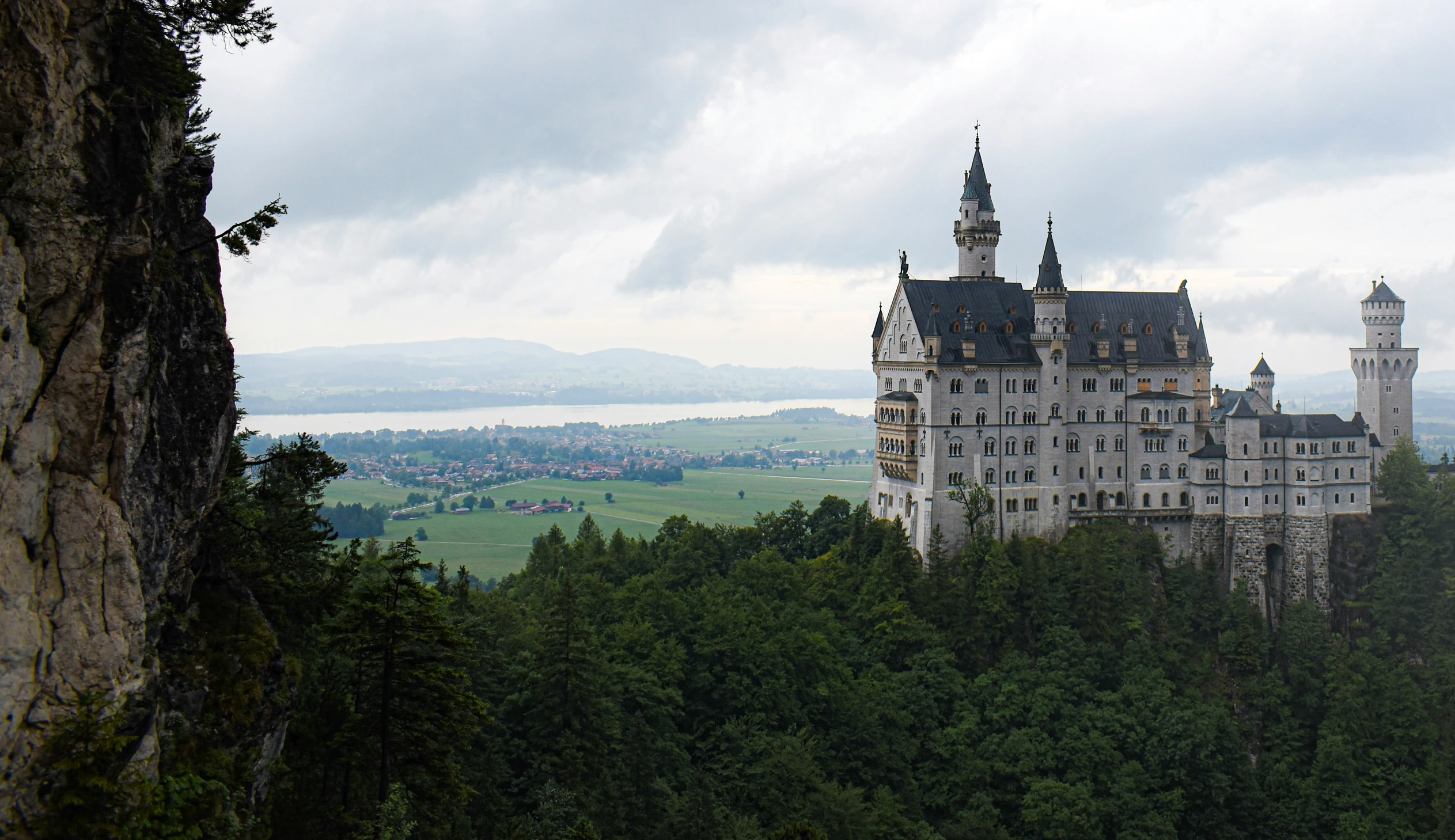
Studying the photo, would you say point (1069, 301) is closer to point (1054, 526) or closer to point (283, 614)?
point (1054, 526)

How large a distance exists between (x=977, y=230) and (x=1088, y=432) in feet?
56.8

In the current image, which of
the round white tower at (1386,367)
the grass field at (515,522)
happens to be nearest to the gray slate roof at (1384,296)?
the round white tower at (1386,367)

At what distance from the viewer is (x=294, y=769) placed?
123 feet

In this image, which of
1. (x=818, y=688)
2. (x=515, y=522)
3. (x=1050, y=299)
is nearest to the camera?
(x=818, y=688)

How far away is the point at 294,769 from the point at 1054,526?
6045 cm

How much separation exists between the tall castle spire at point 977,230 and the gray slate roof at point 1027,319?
2.88m

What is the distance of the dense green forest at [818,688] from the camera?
1437 inches

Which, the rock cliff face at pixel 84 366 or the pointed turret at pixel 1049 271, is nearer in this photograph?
the rock cliff face at pixel 84 366

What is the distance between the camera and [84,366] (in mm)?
26672

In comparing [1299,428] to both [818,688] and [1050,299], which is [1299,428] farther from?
[818,688]

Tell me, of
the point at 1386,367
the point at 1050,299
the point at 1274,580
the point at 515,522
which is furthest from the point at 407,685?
the point at 515,522

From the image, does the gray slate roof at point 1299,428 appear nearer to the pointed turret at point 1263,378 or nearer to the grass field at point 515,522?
the pointed turret at point 1263,378

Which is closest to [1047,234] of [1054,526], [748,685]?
[1054,526]

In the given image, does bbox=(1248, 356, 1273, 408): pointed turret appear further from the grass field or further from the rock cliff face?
the rock cliff face
